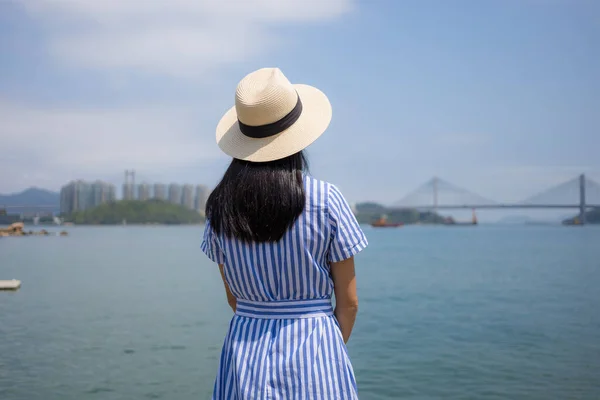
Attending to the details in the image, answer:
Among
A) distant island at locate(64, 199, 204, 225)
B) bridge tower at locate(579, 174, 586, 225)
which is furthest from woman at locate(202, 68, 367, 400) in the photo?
distant island at locate(64, 199, 204, 225)

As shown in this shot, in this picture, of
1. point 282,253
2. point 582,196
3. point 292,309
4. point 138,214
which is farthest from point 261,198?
point 138,214

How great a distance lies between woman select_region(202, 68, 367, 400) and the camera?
1253 millimetres

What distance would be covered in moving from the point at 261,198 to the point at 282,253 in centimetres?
11

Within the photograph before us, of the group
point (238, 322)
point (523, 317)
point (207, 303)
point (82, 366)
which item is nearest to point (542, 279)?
point (523, 317)

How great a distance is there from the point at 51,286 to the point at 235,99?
14225 millimetres

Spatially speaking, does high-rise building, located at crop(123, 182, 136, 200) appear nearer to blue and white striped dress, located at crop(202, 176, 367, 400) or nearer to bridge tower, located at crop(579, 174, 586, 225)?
bridge tower, located at crop(579, 174, 586, 225)

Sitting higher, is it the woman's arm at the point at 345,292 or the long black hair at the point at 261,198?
the long black hair at the point at 261,198

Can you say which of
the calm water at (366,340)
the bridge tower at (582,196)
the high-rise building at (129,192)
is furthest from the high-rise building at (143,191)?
the calm water at (366,340)

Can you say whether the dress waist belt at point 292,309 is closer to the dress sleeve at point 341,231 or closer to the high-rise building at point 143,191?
the dress sleeve at point 341,231

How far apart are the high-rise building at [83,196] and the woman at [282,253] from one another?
93510 millimetres

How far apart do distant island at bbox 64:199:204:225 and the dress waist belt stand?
84767mm

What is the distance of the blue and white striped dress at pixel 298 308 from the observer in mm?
1252

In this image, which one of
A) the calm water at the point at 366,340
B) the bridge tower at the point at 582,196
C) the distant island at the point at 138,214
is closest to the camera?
the calm water at the point at 366,340

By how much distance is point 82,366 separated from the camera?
19.1ft
